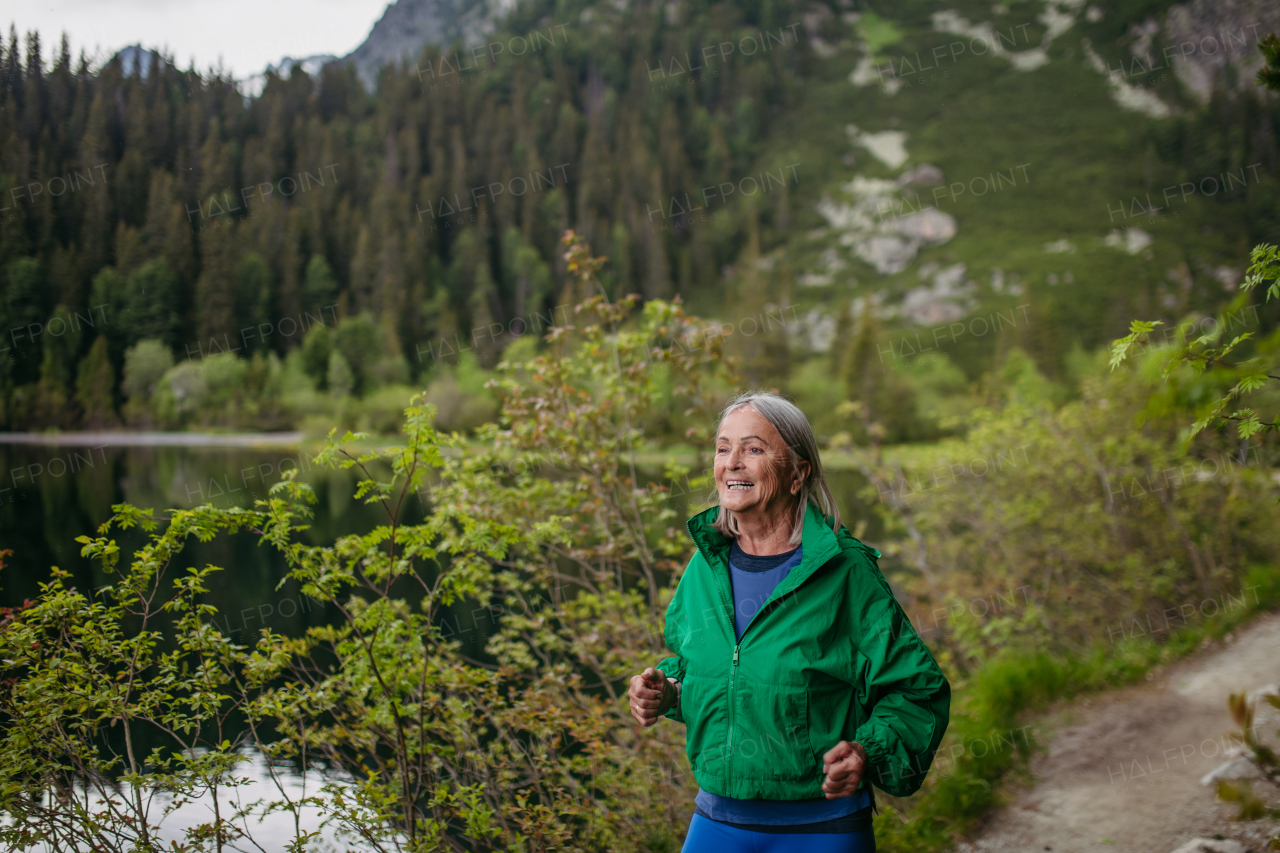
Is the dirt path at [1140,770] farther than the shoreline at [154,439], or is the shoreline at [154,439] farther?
the shoreline at [154,439]

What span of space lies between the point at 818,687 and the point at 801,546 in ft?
1.25

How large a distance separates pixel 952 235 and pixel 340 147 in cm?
10313

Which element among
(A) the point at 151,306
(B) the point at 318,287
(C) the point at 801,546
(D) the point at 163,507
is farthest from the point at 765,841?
(B) the point at 318,287

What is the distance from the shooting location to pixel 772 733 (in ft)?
5.83

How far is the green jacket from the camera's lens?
1708mm

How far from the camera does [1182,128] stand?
137m

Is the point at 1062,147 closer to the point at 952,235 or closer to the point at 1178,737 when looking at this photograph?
the point at 952,235

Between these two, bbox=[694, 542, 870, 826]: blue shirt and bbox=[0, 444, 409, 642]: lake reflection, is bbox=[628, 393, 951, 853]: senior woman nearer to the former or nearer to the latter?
bbox=[694, 542, 870, 826]: blue shirt

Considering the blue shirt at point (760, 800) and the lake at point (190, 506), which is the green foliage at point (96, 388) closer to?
the lake at point (190, 506)

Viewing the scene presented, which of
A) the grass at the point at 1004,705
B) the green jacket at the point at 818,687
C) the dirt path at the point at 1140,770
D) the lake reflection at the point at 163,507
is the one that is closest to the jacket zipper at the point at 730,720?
the green jacket at the point at 818,687

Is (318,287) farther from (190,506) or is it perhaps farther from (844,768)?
(844,768)

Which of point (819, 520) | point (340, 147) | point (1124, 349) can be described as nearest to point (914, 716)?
point (819, 520)

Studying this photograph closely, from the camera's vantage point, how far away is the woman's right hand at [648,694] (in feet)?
6.57

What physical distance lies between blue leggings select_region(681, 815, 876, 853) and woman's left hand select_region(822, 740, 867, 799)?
0.17 m
